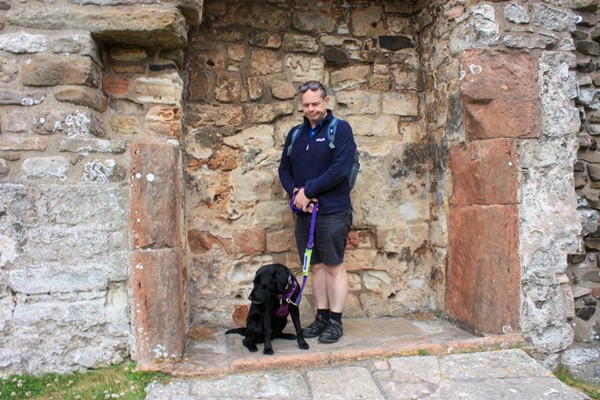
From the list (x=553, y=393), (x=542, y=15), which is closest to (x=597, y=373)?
(x=553, y=393)

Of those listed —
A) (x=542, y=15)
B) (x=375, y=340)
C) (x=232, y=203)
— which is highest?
(x=542, y=15)

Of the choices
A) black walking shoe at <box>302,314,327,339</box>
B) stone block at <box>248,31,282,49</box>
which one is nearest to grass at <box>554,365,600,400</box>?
black walking shoe at <box>302,314,327,339</box>

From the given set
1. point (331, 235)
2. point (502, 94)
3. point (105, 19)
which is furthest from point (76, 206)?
point (502, 94)

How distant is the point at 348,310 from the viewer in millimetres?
4273

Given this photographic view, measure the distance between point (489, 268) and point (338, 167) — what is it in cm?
124

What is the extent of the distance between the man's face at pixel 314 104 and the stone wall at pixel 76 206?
93cm

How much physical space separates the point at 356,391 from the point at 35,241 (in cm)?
210

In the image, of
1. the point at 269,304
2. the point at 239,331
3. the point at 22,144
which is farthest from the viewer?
the point at 239,331

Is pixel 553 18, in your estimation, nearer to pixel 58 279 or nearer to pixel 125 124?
pixel 125 124

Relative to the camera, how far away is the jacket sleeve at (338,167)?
3.55m

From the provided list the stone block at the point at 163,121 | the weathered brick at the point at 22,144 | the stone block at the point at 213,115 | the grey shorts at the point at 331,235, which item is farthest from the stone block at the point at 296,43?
the weathered brick at the point at 22,144

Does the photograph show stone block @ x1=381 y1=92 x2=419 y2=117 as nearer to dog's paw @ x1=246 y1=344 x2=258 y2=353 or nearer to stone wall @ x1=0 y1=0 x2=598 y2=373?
stone wall @ x1=0 y1=0 x2=598 y2=373

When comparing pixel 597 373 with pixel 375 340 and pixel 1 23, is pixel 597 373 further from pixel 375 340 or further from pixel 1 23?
pixel 1 23

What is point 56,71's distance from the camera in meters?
3.21
